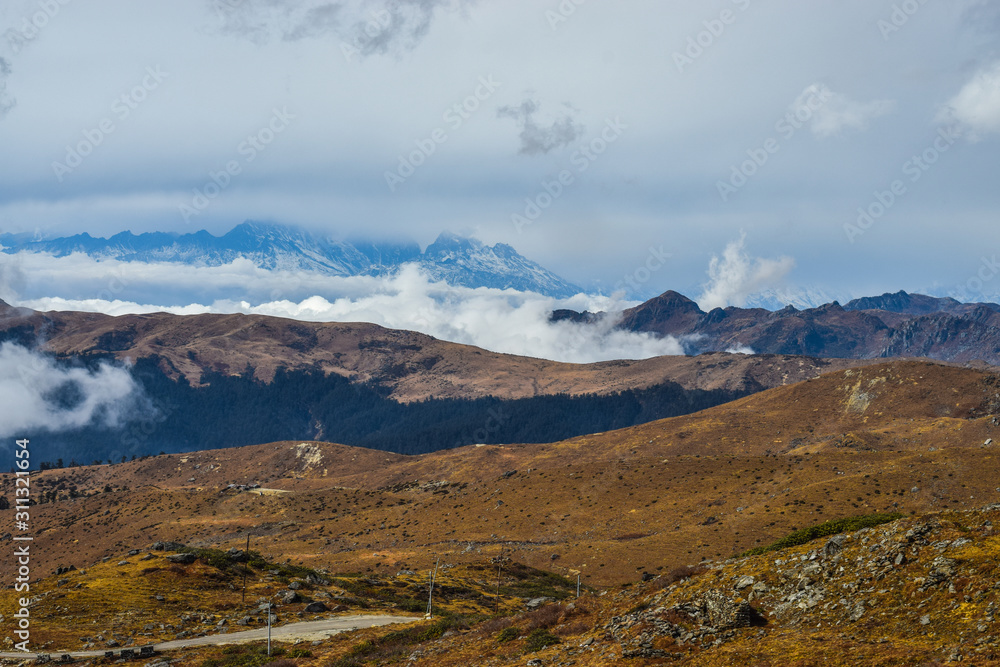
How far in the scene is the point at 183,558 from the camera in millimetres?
64812

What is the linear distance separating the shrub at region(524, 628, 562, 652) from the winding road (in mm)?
21636

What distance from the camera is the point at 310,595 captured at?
200 ft

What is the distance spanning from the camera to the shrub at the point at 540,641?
29562 mm

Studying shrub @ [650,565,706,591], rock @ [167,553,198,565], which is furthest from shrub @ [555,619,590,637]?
rock @ [167,553,198,565]

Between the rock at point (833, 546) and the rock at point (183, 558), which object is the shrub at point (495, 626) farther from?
the rock at point (183, 558)

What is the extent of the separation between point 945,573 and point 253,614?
48390mm

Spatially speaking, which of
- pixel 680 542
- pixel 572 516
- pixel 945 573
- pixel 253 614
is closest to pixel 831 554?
pixel 945 573

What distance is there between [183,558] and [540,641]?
48.0 metres

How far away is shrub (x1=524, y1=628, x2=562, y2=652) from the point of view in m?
29.6

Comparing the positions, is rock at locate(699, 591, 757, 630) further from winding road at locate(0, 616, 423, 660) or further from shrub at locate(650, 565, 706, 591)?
winding road at locate(0, 616, 423, 660)

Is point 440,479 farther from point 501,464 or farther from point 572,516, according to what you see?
point 572,516

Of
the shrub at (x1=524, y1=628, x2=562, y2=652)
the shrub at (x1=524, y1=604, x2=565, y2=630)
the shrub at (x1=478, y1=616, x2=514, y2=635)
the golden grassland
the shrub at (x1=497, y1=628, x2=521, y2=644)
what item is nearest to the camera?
the shrub at (x1=524, y1=628, x2=562, y2=652)

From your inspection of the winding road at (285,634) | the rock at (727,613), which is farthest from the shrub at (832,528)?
the winding road at (285,634)

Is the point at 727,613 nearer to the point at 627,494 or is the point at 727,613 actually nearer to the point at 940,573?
the point at 940,573
